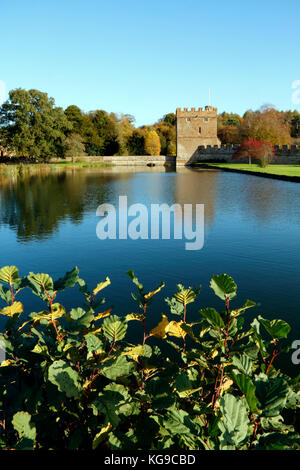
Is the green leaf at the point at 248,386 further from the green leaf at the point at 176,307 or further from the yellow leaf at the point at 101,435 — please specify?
the green leaf at the point at 176,307

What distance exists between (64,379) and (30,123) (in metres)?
54.3

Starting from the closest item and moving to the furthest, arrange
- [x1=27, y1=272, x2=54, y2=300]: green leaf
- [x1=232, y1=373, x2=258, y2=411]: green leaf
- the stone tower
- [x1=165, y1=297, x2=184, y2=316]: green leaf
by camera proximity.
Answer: [x1=232, y1=373, x2=258, y2=411]: green leaf
[x1=27, y1=272, x2=54, y2=300]: green leaf
[x1=165, y1=297, x2=184, y2=316]: green leaf
the stone tower

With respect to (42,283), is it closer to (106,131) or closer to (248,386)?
(248,386)

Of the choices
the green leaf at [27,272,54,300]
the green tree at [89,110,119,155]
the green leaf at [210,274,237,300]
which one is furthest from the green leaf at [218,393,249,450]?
the green tree at [89,110,119,155]

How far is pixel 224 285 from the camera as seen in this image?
70.9 inches

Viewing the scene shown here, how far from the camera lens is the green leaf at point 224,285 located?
5.82 feet

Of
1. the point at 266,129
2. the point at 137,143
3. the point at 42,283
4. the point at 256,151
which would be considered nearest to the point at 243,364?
the point at 42,283

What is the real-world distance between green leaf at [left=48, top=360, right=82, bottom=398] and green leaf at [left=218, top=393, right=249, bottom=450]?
0.68 metres

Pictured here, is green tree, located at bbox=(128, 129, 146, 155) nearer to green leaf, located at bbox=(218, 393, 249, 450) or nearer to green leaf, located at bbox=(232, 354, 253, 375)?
green leaf, located at bbox=(232, 354, 253, 375)

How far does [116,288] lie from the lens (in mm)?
6293

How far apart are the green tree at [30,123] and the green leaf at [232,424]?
52.1m

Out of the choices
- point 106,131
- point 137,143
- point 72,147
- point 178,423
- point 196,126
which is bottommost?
point 178,423

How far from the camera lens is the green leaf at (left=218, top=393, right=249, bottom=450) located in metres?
1.38

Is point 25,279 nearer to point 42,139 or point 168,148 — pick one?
point 42,139
